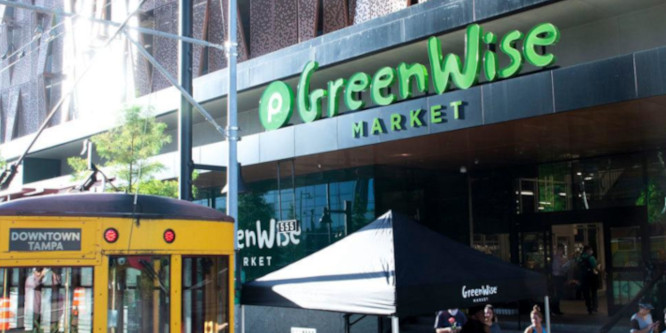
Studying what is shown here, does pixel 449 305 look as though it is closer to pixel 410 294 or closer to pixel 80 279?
pixel 410 294

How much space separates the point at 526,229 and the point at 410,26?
649 cm

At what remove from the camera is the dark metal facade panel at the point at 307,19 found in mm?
19812

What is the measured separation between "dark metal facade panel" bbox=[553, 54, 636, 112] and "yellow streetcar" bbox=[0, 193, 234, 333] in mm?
6771

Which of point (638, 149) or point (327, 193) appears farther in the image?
point (327, 193)

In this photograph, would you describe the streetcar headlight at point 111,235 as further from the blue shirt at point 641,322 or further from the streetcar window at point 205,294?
the blue shirt at point 641,322

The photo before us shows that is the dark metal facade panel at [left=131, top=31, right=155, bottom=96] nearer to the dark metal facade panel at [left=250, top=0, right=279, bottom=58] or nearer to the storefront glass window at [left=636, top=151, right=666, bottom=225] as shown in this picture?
the dark metal facade panel at [left=250, top=0, right=279, bottom=58]

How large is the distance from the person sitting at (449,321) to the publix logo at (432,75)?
192 inches

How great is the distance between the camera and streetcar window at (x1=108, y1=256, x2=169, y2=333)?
23.9ft

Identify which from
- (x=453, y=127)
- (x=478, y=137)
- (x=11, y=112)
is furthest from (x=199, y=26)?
(x=11, y=112)

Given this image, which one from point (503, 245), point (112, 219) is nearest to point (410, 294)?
point (112, 219)

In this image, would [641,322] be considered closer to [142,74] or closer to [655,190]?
[655,190]

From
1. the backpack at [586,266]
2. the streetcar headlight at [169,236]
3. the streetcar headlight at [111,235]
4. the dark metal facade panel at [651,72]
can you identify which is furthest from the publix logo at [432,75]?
the streetcar headlight at [111,235]

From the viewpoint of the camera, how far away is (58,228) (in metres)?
7.20

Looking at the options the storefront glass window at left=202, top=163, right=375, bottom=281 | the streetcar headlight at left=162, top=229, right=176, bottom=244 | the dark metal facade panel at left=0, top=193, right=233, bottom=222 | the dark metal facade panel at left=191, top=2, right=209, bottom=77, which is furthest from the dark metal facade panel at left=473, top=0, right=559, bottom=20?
the dark metal facade panel at left=191, top=2, right=209, bottom=77
